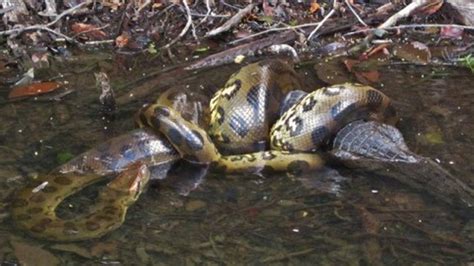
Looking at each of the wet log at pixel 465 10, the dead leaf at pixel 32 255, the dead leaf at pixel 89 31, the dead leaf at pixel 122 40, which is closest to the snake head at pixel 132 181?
the dead leaf at pixel 32 255

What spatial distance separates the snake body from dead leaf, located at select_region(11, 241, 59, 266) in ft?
1.93

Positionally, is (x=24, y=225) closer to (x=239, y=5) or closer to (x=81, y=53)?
(x=81, y=53)

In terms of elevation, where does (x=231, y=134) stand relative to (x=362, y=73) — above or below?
above

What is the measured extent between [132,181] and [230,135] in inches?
44.5

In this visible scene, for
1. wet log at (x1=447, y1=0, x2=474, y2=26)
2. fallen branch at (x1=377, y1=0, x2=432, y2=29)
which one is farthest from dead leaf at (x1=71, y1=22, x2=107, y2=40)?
wet log at (x1=447, y1=0, x2=474, y2=26)

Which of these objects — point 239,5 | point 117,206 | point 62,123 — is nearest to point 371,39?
Result: point 239,5

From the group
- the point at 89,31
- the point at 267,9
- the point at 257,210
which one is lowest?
the point at 257,210

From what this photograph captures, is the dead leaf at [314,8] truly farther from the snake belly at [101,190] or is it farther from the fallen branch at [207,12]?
the snake belly at [101,190]

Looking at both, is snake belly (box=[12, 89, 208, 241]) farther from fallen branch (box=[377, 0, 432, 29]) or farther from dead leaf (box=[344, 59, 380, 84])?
fallen branch (box=[377, 0, 432, 29])

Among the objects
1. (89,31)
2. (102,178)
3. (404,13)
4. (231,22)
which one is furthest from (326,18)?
(102,178)

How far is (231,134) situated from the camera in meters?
6.67

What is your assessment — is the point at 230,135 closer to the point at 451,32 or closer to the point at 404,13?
the point at 404,13

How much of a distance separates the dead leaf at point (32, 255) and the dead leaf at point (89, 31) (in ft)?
14.7

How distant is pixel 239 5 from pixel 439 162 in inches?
169
